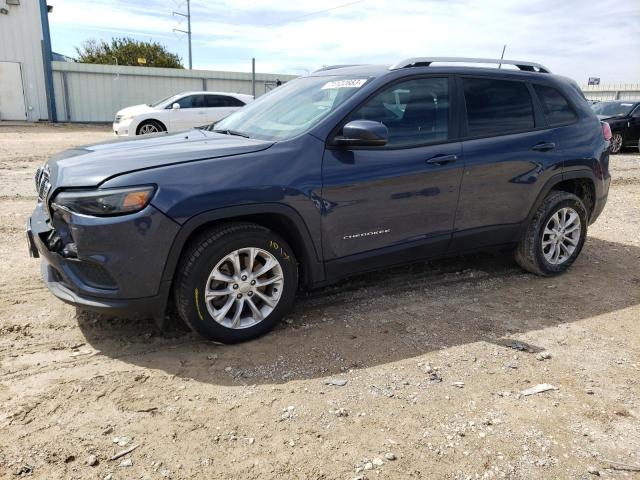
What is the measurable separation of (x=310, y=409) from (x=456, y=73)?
2870 mm

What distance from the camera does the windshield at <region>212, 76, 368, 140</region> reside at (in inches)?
145

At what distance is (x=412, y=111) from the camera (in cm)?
393

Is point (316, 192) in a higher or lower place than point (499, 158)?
lower

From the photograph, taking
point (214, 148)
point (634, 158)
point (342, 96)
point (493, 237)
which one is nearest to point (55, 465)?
point (214, 148)

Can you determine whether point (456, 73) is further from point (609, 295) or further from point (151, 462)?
point (151, 462)

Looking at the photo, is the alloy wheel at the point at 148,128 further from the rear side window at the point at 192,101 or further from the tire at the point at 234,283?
the tire at the point at 234,283

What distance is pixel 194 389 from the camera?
2945 mm

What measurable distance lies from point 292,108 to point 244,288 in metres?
1.52

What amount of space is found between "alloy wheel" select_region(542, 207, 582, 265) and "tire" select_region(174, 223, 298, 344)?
263 cm

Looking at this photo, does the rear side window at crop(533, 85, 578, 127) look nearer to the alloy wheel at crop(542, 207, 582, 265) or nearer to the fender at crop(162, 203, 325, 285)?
the alloy wheel at crop(542, 207, 582, 265)

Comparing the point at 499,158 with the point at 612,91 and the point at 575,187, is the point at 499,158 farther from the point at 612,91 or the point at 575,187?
the point at 612,91

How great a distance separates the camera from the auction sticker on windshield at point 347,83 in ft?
12.5

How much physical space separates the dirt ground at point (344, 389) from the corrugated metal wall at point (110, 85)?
22213mm

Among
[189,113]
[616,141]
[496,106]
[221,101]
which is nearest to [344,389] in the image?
[496,106]
